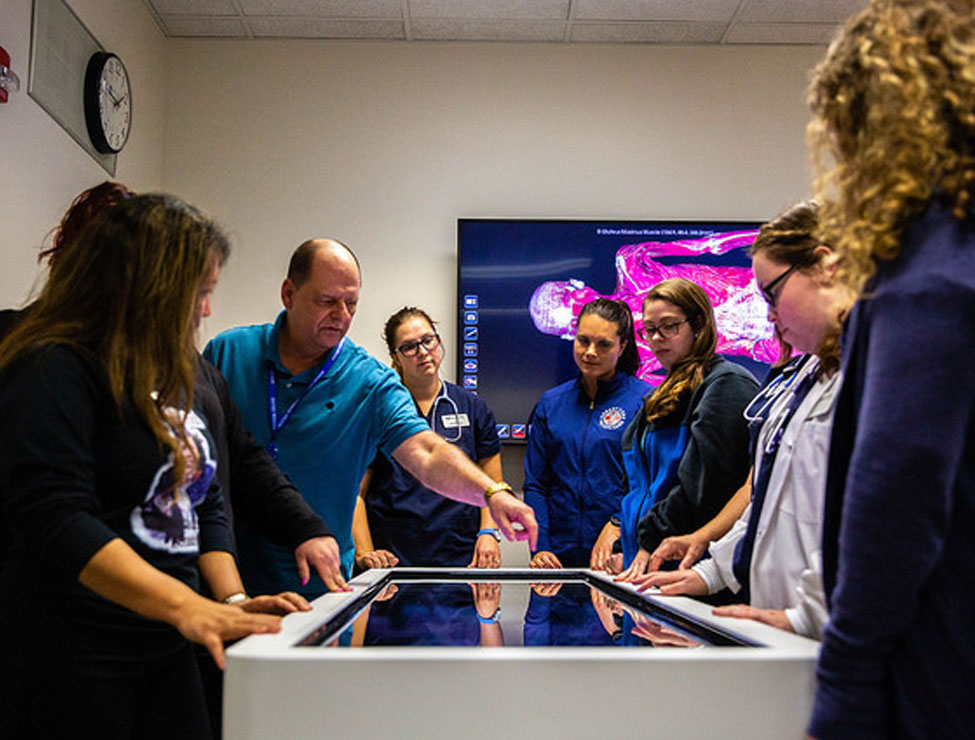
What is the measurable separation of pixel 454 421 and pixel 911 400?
2.40 metres

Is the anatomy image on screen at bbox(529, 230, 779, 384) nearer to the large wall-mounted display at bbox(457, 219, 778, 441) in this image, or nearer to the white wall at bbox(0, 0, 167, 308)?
the large wall-mounted display at bbox(457, 219, 778, 441)

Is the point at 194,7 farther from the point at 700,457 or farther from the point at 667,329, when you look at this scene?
the point at 700,457

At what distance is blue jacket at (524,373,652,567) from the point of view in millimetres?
2840

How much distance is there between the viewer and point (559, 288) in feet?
11.7

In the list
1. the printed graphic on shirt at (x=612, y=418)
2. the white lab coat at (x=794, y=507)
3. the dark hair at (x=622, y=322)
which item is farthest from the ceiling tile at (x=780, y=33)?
the white lab coat at (x=794, y=507)

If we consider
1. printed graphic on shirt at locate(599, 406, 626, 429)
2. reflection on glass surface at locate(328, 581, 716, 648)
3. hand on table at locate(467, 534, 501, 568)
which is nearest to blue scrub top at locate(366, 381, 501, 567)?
hand on table at locate(467, 534, 501, 568)

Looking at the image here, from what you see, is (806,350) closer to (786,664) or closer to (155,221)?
(786,664)

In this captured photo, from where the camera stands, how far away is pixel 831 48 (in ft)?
2.67

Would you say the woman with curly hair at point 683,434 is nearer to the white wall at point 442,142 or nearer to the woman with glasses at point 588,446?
the woman with glasses at point 588,446

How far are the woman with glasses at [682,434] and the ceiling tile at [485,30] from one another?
1787 mm

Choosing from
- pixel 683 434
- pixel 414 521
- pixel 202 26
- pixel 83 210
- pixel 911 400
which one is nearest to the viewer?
pixel 911 400

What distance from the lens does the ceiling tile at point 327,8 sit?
137 inches

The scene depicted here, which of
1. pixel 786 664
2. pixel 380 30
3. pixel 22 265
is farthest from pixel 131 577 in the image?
pixel 380 30

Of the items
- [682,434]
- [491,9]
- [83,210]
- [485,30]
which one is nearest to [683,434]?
[682,434]
